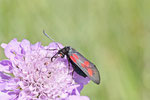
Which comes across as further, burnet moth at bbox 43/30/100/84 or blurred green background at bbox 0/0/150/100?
blurred green background at bbox 0/0/150/100

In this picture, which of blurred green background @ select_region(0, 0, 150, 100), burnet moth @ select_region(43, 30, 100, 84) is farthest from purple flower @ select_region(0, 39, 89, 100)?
blurred green background @ select_region(0, 0, 150, 100)

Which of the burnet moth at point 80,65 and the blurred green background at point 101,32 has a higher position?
the blurred green background at point 101,32

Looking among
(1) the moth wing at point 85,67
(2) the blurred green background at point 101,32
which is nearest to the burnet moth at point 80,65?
(1) the moth wing at point 85,67

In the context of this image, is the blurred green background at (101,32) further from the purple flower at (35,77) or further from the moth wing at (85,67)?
the moth wing at (85,67)

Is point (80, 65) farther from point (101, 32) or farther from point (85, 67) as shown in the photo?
point (101, 32)

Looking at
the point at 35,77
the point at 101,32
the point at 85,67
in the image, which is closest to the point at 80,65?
the point at 85,67

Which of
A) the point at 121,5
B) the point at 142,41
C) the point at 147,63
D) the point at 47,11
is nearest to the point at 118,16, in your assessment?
the point at 121,5

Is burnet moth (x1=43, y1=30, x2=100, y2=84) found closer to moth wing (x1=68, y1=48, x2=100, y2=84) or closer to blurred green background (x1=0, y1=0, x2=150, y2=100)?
moth wing (x1=68, y1=48, x2=100, y2=84)
